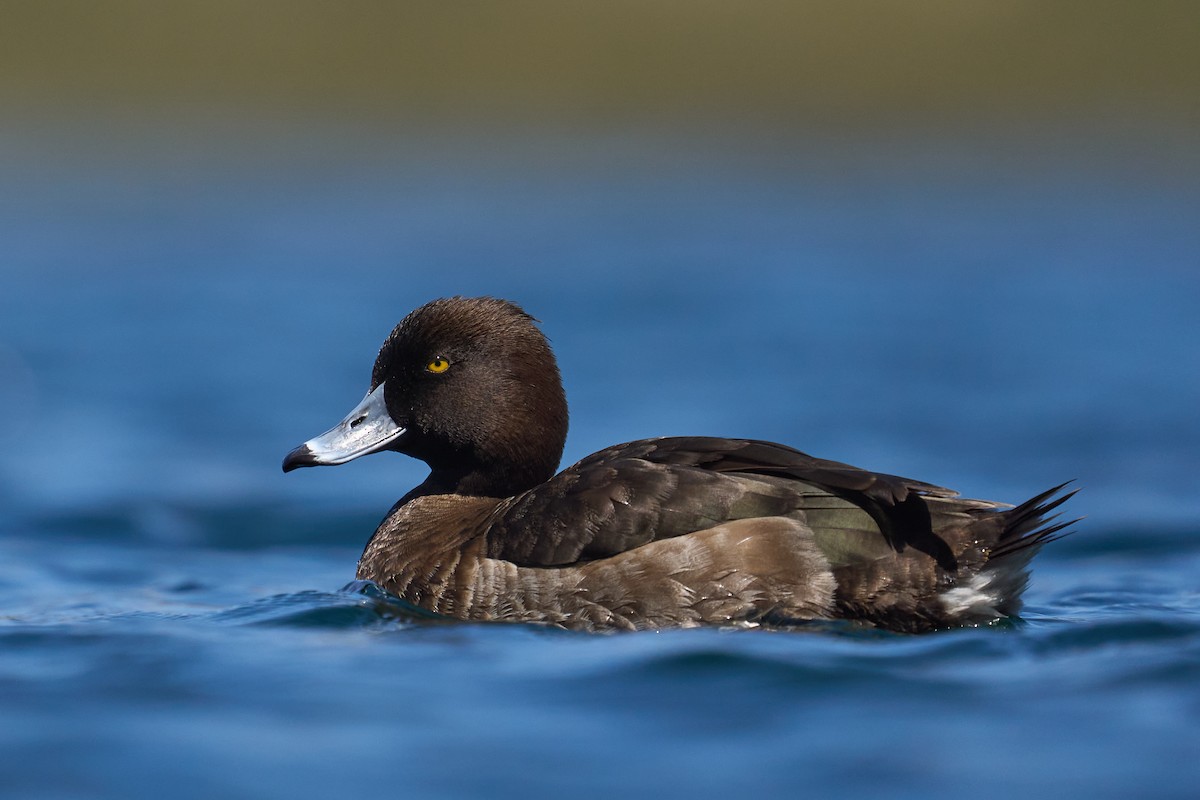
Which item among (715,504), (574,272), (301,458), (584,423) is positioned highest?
(574,272)

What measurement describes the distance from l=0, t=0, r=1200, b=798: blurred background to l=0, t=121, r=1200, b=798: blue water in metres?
0.04

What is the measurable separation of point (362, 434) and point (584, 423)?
13.3ft

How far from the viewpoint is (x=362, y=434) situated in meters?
7.47

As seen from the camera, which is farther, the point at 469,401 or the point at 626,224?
the point at 626,224

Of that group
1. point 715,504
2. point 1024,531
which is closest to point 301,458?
point 715,504

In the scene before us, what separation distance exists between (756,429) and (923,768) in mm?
6627

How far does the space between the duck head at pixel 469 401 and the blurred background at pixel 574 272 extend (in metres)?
0.86

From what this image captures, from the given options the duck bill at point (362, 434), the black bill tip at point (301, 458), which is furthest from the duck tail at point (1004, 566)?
the black bill tip at point (301, 458)

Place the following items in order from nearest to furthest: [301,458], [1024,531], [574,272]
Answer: [1024,531], [301,458], [574,272]

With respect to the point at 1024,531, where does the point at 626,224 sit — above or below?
above

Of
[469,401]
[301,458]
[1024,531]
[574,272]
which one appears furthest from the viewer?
[574,272]

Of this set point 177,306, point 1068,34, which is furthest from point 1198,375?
point 1068,34

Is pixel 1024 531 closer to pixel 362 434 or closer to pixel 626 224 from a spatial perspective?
pixel 362 434

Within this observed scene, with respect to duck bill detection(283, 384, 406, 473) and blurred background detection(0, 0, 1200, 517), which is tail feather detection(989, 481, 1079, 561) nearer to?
duck bill detection(283, 384, 406, 473)
